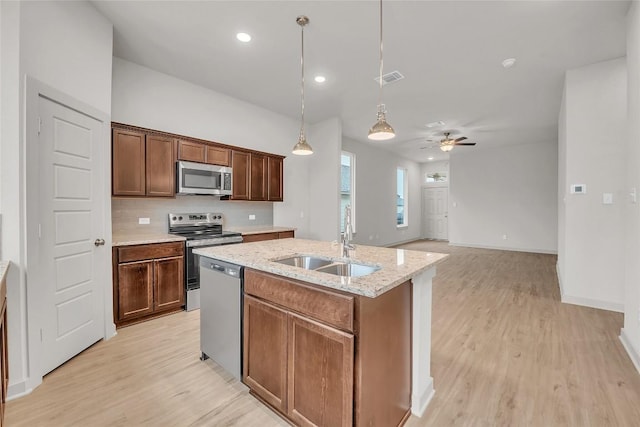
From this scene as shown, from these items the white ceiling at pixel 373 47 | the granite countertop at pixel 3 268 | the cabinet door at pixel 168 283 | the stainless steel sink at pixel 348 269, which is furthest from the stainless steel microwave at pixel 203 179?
the stainless steel sink at pixel 348 269

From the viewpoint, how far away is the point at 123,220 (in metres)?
3.32

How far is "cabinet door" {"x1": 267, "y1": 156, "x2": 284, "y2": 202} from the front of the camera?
4.62 metres

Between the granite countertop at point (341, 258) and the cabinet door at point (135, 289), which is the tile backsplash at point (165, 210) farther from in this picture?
the granite countertop at point (341, 258)

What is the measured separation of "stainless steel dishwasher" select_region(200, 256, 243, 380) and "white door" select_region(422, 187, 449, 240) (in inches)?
383

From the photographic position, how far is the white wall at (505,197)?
7.40 meters

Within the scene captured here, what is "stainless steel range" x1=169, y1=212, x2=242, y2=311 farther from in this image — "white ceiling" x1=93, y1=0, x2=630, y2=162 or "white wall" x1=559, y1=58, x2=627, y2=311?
"white wall" x1=559, y1=58, x2=627, y2=311

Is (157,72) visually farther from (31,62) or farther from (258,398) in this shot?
(258,398)

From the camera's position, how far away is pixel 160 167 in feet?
10.8

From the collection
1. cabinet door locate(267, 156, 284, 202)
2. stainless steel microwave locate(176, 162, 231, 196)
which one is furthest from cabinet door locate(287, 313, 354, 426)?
cabinet door locate(267, 156, 284, 202)

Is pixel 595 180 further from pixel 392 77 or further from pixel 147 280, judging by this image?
pixel 147 280

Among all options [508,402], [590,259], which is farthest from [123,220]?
[590,259]

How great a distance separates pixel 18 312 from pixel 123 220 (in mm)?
1588

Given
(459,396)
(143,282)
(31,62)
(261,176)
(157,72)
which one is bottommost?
(459,396)

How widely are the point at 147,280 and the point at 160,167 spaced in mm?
1304
